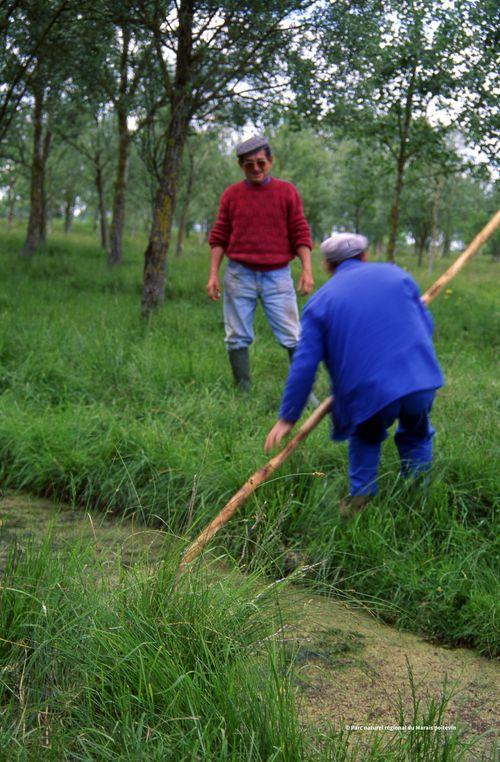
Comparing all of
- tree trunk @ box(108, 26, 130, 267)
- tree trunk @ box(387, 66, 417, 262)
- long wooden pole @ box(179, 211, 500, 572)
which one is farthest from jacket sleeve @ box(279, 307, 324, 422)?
tree trunk @ box(108, 26, 130, 267)

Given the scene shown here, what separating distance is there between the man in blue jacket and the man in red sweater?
2427 mm

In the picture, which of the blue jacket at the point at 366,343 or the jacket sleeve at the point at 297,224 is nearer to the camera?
the blue jacket at the point at 366,343

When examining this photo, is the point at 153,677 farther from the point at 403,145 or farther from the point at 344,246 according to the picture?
the point at 403,145

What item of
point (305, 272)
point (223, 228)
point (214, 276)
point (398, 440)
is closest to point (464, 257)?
point (398, 440)

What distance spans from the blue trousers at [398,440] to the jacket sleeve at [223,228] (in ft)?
9.75

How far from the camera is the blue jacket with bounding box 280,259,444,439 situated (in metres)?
3.63

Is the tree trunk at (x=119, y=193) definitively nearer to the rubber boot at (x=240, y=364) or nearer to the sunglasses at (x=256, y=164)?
the sunglasses at (x=256, y=164)

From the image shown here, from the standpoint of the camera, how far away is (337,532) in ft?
13.0

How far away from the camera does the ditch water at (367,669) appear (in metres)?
2.58

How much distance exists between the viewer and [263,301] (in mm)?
6508

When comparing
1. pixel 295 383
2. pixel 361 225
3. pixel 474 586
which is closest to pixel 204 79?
pixel 295 383

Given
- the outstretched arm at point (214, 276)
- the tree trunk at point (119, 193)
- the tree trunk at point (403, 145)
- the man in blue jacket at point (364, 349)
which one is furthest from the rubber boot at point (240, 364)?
the tree trunk at point (119, 193)

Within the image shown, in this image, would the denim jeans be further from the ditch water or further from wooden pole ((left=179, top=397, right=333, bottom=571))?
the ditch water

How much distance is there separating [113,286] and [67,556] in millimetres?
11480
